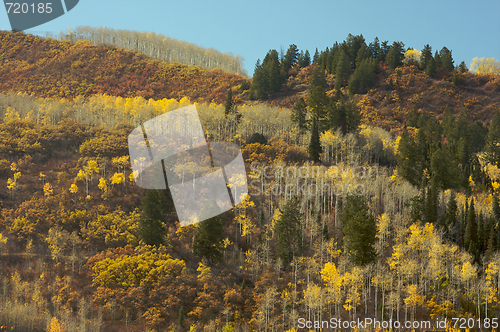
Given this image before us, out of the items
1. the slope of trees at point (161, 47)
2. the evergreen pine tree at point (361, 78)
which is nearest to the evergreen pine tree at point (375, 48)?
the evergreen pine tree at point (361, 78)

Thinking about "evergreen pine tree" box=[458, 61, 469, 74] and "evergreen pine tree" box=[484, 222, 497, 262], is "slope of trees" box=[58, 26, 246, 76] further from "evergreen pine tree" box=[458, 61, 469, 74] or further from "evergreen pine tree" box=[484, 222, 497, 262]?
"evergreen pine tree" box=[484, 222, 497, 262]

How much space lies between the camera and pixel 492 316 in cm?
4478

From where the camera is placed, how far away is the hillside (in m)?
125

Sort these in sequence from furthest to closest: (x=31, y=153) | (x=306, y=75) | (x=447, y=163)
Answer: (x=306, y=75), (x=31, y=153), (x=447, y=163)

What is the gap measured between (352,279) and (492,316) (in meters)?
14.3

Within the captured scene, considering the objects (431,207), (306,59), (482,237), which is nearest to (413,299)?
(431,207)

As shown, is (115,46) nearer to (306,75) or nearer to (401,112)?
Answer: (306,75)

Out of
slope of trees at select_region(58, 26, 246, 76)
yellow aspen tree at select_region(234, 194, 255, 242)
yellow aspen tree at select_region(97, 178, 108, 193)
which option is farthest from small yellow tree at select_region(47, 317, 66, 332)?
slope of trees at select_region(58, 26, 246, 76)

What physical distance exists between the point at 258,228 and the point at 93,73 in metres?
102

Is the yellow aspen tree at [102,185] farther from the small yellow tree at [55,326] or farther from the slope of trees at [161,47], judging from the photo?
the slope of trees at [161,47]

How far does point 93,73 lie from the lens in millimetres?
137750

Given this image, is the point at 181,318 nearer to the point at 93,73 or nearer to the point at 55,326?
the point at 55,326

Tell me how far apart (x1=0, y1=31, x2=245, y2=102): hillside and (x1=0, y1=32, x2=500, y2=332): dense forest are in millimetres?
30953

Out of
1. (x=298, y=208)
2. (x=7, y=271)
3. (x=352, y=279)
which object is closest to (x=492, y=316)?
(x=352, y=279)
